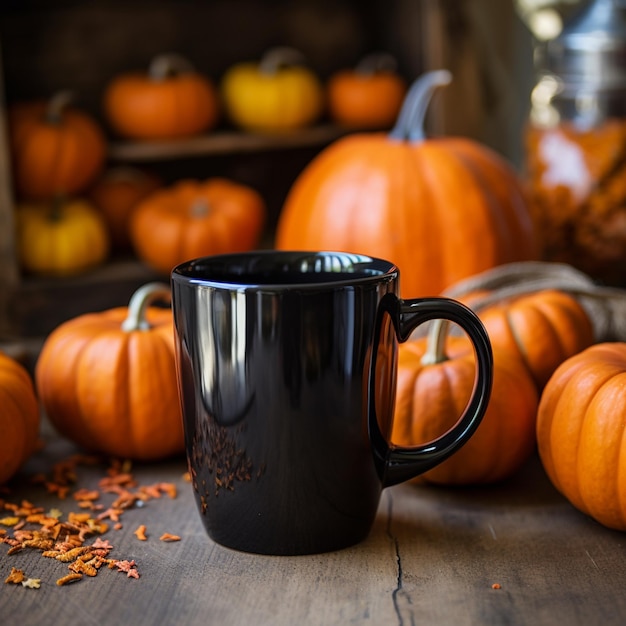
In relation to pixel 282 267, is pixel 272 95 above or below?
above

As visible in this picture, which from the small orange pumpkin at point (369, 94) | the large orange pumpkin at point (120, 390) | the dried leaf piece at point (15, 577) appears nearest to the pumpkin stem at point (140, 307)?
the large orange pumpkin at point (120, 390)

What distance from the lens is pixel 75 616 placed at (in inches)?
20.0

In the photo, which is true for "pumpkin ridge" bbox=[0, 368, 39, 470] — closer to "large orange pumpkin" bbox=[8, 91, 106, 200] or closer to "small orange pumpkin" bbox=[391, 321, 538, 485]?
"small orange pumpkin" bbox=[391, 321, 538, 485]

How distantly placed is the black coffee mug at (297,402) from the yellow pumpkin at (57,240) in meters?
0.81

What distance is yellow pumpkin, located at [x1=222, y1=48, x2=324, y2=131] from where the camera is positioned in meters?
1.51

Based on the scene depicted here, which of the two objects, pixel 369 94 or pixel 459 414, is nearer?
pixel 459 414

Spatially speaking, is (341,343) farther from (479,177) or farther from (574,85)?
(574,85)

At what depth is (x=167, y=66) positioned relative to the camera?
4.93 ft

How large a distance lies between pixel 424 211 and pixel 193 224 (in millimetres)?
476

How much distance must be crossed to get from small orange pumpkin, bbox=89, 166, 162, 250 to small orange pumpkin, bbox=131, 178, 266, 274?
7 cm

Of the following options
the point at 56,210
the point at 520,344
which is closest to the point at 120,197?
the point at 56,210

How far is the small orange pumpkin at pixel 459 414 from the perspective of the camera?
2.20ft

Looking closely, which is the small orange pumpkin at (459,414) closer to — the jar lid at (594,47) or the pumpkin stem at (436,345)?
the pumpkin stem at (436,345)

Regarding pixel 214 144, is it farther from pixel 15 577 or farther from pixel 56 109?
pixel 15 577
